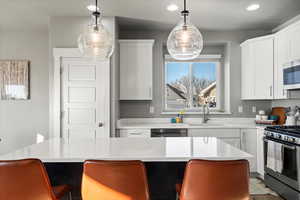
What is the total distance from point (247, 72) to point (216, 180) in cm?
330

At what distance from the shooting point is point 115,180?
148 cm

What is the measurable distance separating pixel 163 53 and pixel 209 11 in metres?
1.35

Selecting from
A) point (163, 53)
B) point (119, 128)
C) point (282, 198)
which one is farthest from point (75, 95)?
point (282, 198)

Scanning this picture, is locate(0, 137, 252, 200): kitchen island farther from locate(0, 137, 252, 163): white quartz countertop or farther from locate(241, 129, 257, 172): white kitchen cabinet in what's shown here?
locate(241, 129, 257, 172): white kitchen cabinet

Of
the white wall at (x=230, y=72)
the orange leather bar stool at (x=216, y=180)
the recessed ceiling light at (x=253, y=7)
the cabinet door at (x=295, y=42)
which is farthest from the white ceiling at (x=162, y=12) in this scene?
the orange leather bar stool at (x=216, y=180)

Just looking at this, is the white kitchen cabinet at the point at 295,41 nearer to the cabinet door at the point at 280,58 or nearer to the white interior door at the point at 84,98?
the cabinet door at the point at 280,58

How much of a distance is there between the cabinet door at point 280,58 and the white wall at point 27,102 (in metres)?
4.10

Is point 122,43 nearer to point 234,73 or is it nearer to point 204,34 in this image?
point 204,34

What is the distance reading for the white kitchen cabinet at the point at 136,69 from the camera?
425 cm

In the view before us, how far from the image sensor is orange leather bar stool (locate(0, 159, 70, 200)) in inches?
57.6

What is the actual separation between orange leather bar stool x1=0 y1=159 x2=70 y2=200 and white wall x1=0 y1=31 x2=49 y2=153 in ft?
11.7

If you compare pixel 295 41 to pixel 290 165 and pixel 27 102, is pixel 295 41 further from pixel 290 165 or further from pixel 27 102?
pixel 27 102

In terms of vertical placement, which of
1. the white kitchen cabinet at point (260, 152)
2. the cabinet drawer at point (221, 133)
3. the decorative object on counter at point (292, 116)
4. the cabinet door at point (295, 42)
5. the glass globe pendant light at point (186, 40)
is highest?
the cabinet door at point (295, 42)

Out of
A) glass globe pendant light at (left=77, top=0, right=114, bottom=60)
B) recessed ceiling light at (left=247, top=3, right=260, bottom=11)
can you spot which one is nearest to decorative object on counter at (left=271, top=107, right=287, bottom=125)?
recessed ceiling light at (left=247, top=3, right=260, bottom=11)
